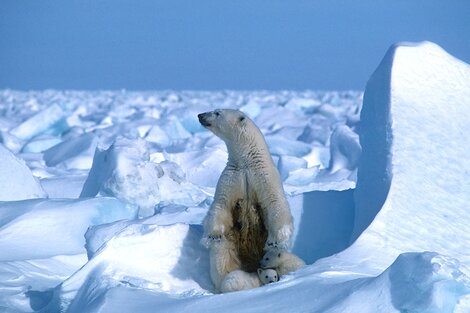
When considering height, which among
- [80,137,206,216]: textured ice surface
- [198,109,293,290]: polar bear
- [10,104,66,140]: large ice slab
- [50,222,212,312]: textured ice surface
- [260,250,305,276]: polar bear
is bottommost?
[10,104,66,140]: large ice slab

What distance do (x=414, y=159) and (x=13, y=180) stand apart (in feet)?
8.75

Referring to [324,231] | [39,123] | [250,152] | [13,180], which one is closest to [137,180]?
[13,180]

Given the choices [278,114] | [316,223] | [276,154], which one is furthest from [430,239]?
[278,114]

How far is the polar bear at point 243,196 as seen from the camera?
298 cm

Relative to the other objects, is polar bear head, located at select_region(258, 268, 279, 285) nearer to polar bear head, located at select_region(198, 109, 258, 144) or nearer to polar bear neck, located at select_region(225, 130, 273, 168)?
polar bear neck, located at select_region(225, 130, 273, 168)

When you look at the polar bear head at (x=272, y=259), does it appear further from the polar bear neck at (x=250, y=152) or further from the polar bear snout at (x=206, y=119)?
the polar bear snout at (x=206, y=119)

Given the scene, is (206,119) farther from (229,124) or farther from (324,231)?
(324,231)

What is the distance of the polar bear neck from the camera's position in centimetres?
304

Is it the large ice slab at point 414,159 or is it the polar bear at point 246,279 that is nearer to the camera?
the polar bear at point 246,279

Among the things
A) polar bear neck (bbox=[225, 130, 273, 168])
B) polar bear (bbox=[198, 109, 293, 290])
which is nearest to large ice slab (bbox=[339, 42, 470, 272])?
polar bear (bbox=[198, 109, 293, 290])

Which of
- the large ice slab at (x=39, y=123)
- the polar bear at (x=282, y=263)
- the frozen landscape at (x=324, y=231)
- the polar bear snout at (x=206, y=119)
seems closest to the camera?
the frozen landscape at (x=324, y=231)

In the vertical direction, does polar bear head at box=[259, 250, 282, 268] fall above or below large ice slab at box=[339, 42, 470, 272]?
below

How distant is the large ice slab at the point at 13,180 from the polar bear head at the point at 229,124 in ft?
6.62

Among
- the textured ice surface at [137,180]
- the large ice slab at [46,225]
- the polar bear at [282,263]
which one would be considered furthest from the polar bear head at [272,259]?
the textured ice surface at [137,180]
